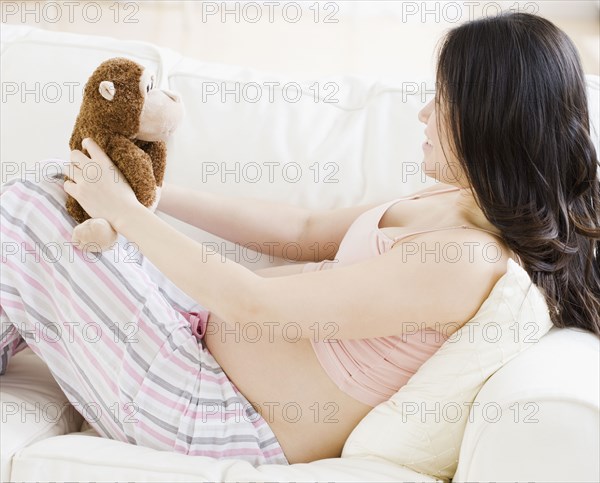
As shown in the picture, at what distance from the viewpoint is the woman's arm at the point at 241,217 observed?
1.40m

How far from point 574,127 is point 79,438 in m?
0.80

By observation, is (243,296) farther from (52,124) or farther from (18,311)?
(52,124)

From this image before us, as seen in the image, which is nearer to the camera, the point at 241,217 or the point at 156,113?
the point at 156,113

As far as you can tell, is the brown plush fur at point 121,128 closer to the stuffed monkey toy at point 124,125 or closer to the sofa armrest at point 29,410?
the stuffed monkey toy at point 124,125

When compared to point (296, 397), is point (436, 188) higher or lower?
higher

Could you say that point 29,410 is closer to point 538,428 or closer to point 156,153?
point 156,153

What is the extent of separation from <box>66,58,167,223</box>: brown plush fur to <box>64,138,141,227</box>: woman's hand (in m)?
0.01

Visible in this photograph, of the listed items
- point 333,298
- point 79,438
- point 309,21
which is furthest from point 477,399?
point 309,21

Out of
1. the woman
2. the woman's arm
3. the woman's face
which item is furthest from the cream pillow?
the woman's arm

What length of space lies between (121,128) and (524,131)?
21.7 inches

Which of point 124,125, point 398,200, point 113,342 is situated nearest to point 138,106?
point 124,125

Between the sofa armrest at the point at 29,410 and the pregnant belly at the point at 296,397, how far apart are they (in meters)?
0.28

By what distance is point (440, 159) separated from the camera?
1.15m

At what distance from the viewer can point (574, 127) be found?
1.08 meters
